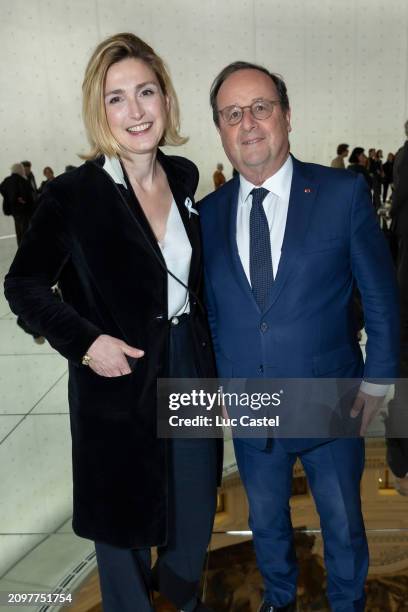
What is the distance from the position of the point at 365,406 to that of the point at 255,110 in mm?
940

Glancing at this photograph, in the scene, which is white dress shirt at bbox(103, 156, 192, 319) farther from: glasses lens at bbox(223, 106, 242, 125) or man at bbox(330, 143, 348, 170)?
man at bbox(330, 143, 348, 170)

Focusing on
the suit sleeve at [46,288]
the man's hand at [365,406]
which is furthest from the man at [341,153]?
the suit sleeve at [46,288]

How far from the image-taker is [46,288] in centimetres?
149

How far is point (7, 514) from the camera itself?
2768 mm

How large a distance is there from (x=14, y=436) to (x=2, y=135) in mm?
12471

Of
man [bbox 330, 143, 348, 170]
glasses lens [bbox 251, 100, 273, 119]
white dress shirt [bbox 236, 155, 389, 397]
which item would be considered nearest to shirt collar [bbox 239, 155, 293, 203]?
white dress shirt [bbox 236, 155, 389, 397]

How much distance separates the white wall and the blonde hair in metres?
13.7

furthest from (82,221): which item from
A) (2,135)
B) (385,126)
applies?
(385,126)

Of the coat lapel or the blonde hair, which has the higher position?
the blonde hair

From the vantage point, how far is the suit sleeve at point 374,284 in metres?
1.59

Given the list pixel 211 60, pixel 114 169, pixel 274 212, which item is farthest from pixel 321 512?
pixel 211 60

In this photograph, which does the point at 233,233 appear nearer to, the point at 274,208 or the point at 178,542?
the point at 274,208

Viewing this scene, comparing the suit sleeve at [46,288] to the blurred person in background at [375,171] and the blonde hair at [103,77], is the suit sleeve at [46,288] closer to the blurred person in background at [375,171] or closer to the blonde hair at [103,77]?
the blonde hair at [103,77]

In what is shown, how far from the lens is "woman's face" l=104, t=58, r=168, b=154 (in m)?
1.53
